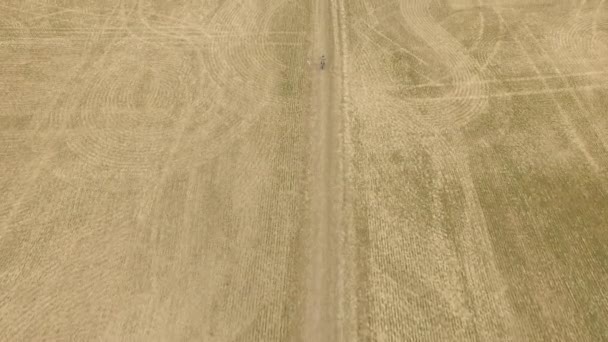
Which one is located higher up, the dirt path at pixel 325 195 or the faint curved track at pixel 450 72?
the faint curved track at pixel 450 72

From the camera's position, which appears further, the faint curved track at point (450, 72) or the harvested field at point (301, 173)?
the faint curved track at point (450, 72)

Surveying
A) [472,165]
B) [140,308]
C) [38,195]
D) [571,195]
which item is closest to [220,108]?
[38,195]

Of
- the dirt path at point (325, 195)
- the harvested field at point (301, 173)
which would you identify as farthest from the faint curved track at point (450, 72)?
the dirt path at point (325, 195)

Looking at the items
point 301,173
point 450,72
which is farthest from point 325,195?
point 450,72

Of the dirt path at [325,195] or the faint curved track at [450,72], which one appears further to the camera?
the faint curved track at [450,72]

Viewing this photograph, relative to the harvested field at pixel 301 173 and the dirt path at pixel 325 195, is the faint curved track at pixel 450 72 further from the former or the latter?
the dirt path at pixel 325 195

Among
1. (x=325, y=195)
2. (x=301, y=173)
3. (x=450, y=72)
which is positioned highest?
(x=450, y=72)

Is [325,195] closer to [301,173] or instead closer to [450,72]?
[301,173]

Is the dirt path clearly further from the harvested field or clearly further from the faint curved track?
the faint curved track
